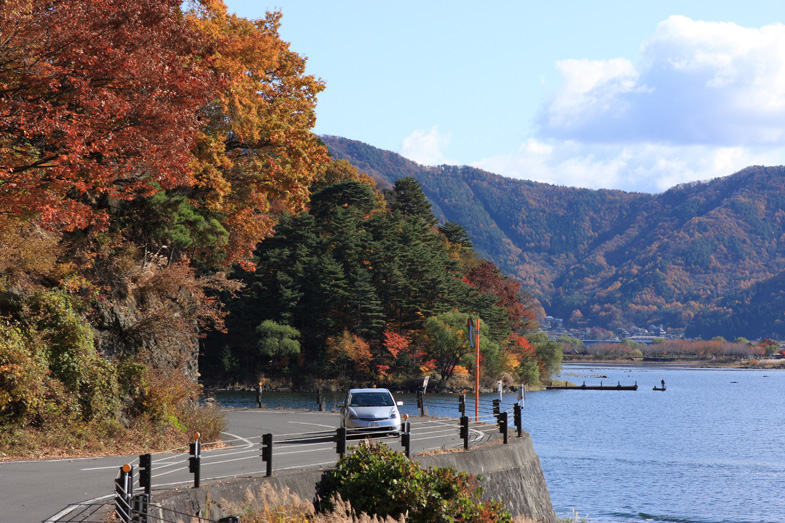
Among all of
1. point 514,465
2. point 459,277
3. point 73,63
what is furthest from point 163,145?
point 459,277

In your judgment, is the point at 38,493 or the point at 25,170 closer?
the point at 38,493

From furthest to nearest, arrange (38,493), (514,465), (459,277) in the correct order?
(459,277) < (514,465) < (38,493)

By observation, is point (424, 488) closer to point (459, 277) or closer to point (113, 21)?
point (113, 21)

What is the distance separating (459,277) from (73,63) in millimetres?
89695

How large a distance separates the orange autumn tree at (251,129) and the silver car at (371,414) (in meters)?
8.50

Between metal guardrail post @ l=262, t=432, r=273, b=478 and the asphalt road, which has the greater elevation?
metal guardrail post @ l=262, t=432, r=273, b=478

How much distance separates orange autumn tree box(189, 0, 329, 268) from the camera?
2631 cm

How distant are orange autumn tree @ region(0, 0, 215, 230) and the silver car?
8.73 m

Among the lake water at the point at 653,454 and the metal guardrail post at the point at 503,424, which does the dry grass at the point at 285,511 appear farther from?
the lake water at the point at 653,454

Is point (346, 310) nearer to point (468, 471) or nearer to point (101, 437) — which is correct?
point (101, 437)

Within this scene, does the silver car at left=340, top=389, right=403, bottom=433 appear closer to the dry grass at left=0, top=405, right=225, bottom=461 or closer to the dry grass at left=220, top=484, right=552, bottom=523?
the dry grass at left=0, top=405, right=225, bottom=461

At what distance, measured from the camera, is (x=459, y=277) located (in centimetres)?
10512

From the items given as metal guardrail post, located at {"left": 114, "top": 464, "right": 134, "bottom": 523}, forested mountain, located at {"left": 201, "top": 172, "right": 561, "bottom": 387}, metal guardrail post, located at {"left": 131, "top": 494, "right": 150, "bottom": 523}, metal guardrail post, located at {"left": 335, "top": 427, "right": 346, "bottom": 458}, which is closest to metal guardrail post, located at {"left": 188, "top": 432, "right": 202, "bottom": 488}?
metal guardrail post, located at {"left": 131, "top": 494, "right": 150, "bottom": 523}

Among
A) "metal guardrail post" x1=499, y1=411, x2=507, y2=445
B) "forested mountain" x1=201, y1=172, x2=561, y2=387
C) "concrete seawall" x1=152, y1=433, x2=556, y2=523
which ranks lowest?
"concrete seawall" x1=152, y1=433, x2=556, y2=523
